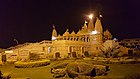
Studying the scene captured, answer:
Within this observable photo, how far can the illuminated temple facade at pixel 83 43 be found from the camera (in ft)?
187

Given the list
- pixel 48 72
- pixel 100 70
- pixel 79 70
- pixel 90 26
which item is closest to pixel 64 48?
pixel 90 26

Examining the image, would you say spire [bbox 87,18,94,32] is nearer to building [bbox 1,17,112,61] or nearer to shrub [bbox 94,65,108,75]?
building [bbox 1,17,112,61]

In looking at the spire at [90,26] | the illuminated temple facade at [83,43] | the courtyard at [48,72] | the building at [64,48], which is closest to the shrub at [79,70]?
the courtyard at [48,72]

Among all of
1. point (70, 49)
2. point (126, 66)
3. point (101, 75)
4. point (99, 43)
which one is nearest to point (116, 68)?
point (126, 66)

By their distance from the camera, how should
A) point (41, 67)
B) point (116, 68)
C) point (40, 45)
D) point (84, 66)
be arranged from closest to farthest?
1. point (84, 66)
2. point (116, 68)
3. point (41, 67)
4. point (40, 45)

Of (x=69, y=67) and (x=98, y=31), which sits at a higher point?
(x=98, y=31)

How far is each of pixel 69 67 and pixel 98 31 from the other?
112 ft

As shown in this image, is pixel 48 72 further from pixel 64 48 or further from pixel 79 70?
pixel 64 48

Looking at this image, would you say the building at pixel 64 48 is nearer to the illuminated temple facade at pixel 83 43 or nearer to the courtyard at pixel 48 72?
the illuminated temple facade at pixel 83 43

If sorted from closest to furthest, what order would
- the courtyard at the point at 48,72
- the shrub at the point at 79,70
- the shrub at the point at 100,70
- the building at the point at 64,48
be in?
the shrub at the point at 79,70
the shrub at the point at 100,70
the courtyard at the point at 48,72
the building at the point at 64,48

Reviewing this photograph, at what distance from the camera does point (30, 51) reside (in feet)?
181

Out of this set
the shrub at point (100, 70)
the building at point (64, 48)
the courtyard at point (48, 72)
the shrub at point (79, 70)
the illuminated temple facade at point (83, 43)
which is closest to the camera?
the shrub at point (79, 70)

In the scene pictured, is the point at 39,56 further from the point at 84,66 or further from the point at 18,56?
the point at 84,66

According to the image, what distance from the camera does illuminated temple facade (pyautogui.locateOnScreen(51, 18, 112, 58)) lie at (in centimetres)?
5700
